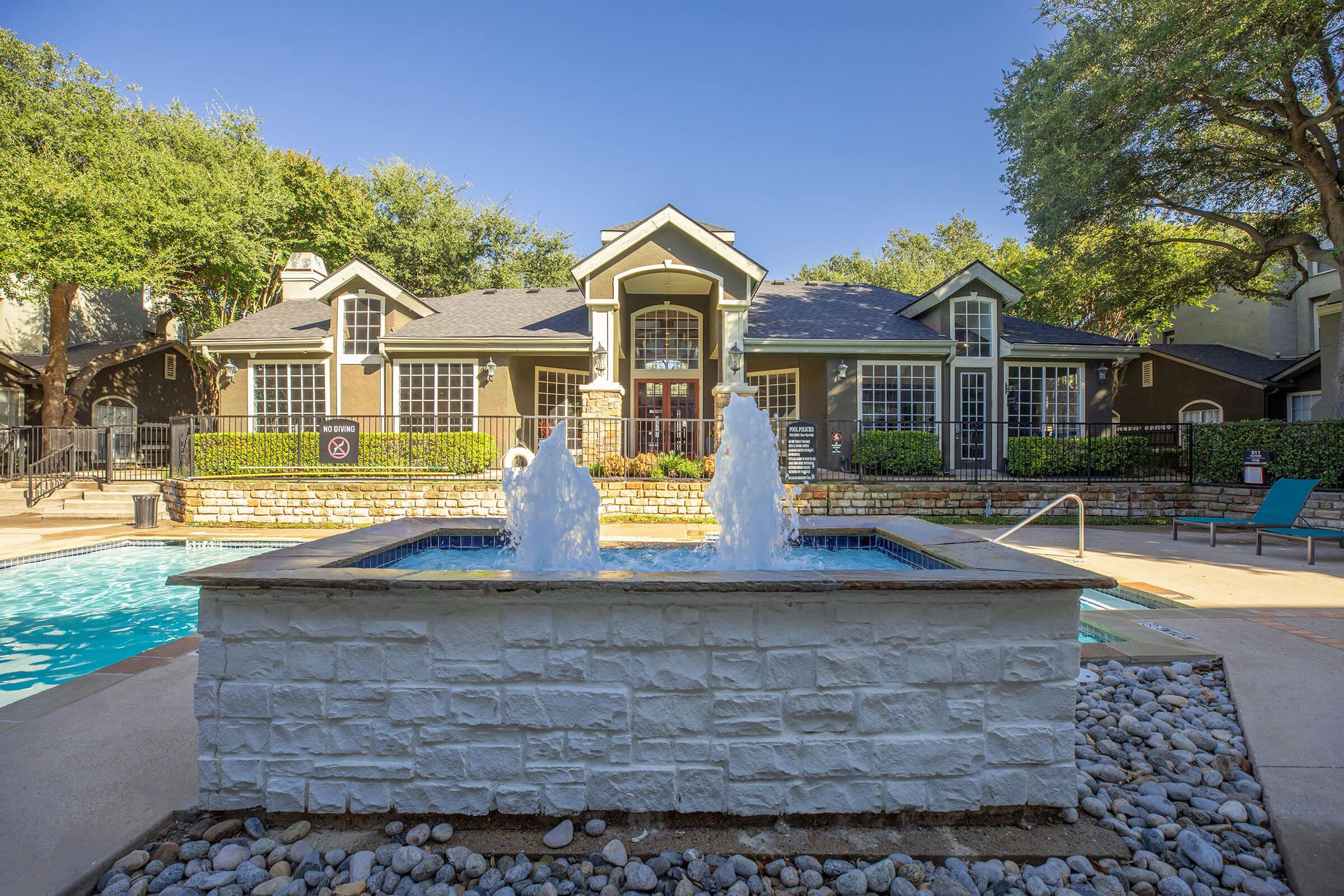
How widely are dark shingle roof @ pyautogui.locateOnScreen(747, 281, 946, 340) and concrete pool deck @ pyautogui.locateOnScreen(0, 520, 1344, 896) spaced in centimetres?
1035

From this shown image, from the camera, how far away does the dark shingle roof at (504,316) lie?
1550cm

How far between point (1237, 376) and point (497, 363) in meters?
22.3

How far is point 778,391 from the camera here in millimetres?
16250

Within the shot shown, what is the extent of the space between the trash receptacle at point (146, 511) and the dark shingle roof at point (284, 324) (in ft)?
19.4

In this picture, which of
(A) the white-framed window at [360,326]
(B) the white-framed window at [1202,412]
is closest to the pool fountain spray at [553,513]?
(A) the white-framed window at [360,326]

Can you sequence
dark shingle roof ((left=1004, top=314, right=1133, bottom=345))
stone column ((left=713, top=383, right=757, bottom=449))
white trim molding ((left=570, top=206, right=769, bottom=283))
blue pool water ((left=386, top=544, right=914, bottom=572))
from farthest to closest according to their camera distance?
dark shingle roof ((left=1004, top=314, right=1133, bottom=345))
white trim molding ((left=570, top=206, right=769, bottom=283))
stone column ((left=713, top=383, right=757, bottom=449))
blue pool water ((left=386, top=544, right=914, bottom=572))

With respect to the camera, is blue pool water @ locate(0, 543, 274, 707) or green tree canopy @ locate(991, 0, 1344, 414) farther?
green tree canopy @ locate(991, 0, 1344, 414)

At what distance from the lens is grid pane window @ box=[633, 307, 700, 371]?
16.7 meters

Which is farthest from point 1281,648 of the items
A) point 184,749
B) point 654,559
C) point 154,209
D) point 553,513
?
point 154,209

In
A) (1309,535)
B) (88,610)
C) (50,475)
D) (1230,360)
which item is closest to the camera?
(88,610)

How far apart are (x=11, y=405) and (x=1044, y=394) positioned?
102 feet

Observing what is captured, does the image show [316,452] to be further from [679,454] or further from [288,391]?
[679,454]

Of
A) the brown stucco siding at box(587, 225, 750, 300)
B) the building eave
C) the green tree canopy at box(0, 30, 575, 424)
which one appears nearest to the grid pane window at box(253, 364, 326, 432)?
the green tree canopy at box(0, 30, 575, 424)

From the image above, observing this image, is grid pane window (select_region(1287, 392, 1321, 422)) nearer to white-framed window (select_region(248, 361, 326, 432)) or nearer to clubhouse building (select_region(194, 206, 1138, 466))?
clubhouse building (select_region(194, 206, 1138, 466))
